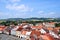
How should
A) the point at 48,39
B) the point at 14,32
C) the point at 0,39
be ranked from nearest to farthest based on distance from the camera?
Result: the point at 0,39 < the point at 48,39 < the point at 14,32

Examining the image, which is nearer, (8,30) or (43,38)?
(43,38)

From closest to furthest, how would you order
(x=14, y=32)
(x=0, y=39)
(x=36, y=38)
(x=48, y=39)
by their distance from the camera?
(x=0, y=39) < (x=48, y=39) < (x=36, y=38) < (x=14, y=32)

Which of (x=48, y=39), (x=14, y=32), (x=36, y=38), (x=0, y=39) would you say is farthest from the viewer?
(x=14, y=32)

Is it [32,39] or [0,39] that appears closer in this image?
[0,39]

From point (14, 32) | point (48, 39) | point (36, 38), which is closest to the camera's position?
point (48, 39)

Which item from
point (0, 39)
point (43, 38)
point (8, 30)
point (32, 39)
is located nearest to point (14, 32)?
point (8, 30)

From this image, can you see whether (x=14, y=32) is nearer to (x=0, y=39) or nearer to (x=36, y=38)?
(x=36, y=38)

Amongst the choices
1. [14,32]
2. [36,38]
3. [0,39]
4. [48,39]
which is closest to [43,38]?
[48,39]

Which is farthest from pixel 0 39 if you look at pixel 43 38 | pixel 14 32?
pixel 14 32

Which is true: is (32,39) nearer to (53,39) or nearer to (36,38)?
(36,38)
